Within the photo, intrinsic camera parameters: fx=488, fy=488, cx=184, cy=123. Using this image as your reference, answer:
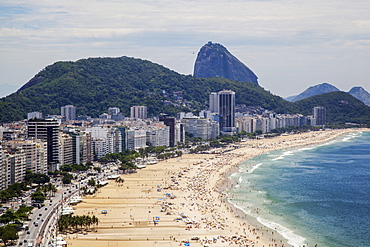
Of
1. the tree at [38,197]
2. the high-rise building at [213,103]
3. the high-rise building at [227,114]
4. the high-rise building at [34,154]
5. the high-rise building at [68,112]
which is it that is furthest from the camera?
the high-rise building at [213,103]

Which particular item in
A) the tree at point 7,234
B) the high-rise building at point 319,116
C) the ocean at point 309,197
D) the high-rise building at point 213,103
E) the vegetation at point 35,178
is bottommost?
the ocean at point 309,197

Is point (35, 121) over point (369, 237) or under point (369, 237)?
over

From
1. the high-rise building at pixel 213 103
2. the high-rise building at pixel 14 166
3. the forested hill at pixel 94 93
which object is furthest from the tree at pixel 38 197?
the high-rise building at pixel 213 103

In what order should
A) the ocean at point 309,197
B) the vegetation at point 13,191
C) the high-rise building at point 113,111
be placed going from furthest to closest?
the high-rise building at point 113,111 → the vegetation at point 13,191 → the ocean at point 309,197

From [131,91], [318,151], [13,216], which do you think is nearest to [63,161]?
[13,216]

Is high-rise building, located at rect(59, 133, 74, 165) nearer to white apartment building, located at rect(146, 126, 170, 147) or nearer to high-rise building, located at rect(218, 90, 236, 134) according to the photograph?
white apartment building, located at rect(146, 126, 170, 147)

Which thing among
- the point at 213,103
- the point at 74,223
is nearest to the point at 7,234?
the point at 74,223

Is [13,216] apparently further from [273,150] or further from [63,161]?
[273,150]

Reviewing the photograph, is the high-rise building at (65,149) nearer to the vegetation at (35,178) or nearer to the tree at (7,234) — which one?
the vegetation at (35,178)
